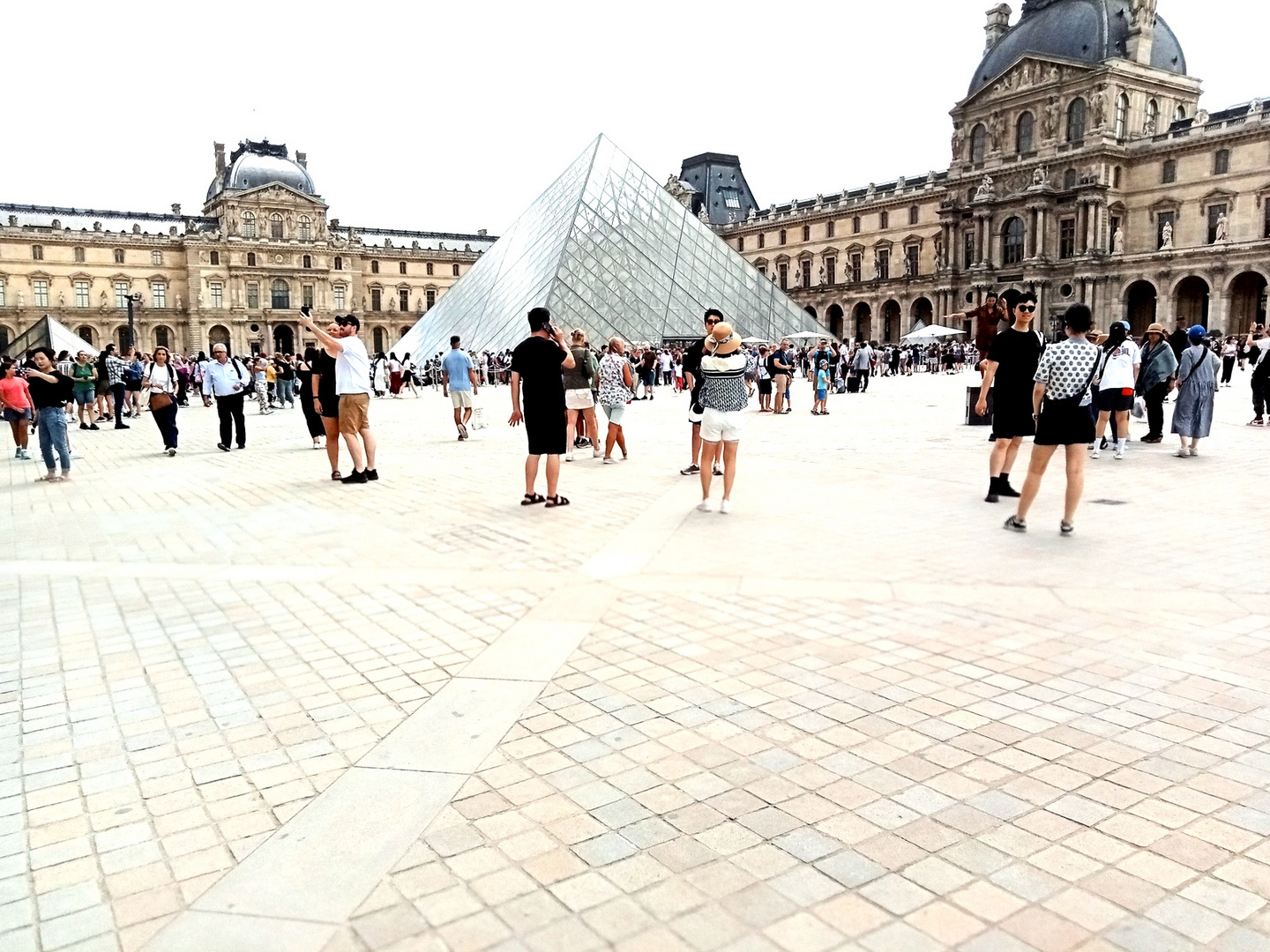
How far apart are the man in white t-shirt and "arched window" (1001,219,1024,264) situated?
4496cm

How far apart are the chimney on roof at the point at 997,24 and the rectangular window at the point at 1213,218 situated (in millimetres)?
16990

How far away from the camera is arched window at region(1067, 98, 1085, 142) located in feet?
142

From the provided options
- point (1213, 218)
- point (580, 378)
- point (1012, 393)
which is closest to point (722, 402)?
point (1012, 393)

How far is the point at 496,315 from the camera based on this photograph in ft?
88.7

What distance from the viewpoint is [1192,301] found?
41688 mm

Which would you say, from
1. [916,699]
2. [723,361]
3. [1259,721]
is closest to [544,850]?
[916,699]

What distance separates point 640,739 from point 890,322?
2240 inches

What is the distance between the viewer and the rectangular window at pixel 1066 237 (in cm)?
4391

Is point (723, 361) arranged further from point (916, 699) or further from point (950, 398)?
point (950, 398)

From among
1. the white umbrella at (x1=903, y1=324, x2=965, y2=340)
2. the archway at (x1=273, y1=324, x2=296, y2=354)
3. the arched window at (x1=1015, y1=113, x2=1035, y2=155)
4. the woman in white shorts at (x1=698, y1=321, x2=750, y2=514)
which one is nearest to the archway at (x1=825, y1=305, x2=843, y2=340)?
the arched window at (x1=1015, y1=113, x2=1035, y2=155)

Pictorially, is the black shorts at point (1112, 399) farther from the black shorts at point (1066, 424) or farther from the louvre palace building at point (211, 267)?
the louvre palace building at point (211, 267)

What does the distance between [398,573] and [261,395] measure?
16.7m

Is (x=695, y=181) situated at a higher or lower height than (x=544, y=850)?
higher

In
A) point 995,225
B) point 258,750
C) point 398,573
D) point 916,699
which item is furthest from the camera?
point 995,225
